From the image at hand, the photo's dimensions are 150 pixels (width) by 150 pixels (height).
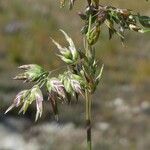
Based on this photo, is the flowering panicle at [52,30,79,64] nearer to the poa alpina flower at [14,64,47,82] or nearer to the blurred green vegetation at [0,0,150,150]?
the poa alpina flower at [14,64,47,82]

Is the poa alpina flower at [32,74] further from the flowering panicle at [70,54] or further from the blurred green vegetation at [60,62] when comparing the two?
the blurred green vegetation at [60,62]

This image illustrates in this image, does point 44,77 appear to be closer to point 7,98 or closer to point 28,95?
point 28,95

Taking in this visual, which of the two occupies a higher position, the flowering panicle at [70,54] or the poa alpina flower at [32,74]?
the flowering panicle at [70,54]

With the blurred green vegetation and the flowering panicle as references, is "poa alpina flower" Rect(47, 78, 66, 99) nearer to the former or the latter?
the flowering panicle

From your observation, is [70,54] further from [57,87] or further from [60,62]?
[60,62]

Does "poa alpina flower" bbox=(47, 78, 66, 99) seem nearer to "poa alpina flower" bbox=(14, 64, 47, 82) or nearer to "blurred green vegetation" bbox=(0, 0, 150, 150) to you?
"poa alpina flower" bbox=(14, 64, 47, 82)

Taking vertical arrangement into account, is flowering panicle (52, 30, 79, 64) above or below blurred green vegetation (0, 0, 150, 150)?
above

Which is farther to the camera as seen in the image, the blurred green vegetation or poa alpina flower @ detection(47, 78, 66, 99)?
the blurred green vegetation

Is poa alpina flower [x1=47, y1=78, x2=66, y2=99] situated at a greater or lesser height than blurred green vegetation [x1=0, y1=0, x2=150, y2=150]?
greater

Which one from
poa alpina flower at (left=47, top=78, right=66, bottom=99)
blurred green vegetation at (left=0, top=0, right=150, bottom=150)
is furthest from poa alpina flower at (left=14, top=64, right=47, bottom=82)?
blurred green vegetation at (left=0, top=0, right=150, bottom=150)

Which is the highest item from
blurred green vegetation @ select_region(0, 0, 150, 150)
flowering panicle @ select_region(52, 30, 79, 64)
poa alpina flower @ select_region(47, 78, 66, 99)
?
flowering panicle @ select_region(52, 30, 79, 64)

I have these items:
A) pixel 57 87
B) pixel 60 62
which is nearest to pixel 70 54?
pixel 57 87

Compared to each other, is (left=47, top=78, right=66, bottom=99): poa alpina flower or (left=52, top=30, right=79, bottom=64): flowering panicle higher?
(left=52, top=30, right=79, bottom=64): flowering panicle

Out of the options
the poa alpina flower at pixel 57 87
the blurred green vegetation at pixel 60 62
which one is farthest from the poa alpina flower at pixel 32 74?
the blurred green vegetation at pixel 60 62
